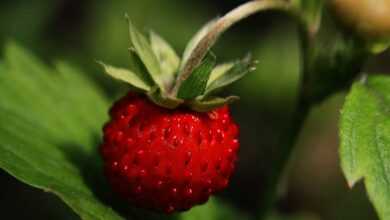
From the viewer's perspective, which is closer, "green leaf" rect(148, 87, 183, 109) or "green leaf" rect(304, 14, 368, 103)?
"green leaf" rect(148, 87, 183, 109)

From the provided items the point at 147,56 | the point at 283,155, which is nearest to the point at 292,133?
the point at 283,155

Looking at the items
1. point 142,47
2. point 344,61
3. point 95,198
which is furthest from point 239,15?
point 95,198

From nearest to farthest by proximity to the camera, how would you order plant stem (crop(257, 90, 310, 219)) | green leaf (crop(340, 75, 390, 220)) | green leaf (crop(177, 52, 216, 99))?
green leaf (crop(340, 75, 390, 220)) < green leaf (crop(177, 52, 216, 99)) < plant stem (crop(257, 90, 310, 219))

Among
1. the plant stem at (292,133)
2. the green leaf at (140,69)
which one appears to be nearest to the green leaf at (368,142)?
the plant stem at (292,133)

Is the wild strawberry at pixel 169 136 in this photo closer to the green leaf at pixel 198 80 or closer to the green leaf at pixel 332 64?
the green leaf at pixel 198 80

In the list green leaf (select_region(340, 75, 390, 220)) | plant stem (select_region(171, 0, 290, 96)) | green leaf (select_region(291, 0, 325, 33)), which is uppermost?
plant stem (select_region(171, 0, 290, 96))

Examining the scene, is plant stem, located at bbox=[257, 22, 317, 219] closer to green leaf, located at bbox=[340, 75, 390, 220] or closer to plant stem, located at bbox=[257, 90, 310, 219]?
plant stem, located at bbox=[257, 90, 310, 219]

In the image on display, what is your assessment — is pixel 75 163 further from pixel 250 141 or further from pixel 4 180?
pixel 250 141

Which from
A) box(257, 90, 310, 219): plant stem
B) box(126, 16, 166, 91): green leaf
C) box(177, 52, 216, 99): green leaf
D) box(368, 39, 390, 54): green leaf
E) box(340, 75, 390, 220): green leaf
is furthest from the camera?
box(257, 90, 310, 219): plant stem

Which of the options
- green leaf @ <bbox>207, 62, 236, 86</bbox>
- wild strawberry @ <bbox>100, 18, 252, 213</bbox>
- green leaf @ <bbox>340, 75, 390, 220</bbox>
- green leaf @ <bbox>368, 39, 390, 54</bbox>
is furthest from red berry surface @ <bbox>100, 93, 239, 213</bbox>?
green leaf @ <bbox>368, 39, 390, 54</bbox>
